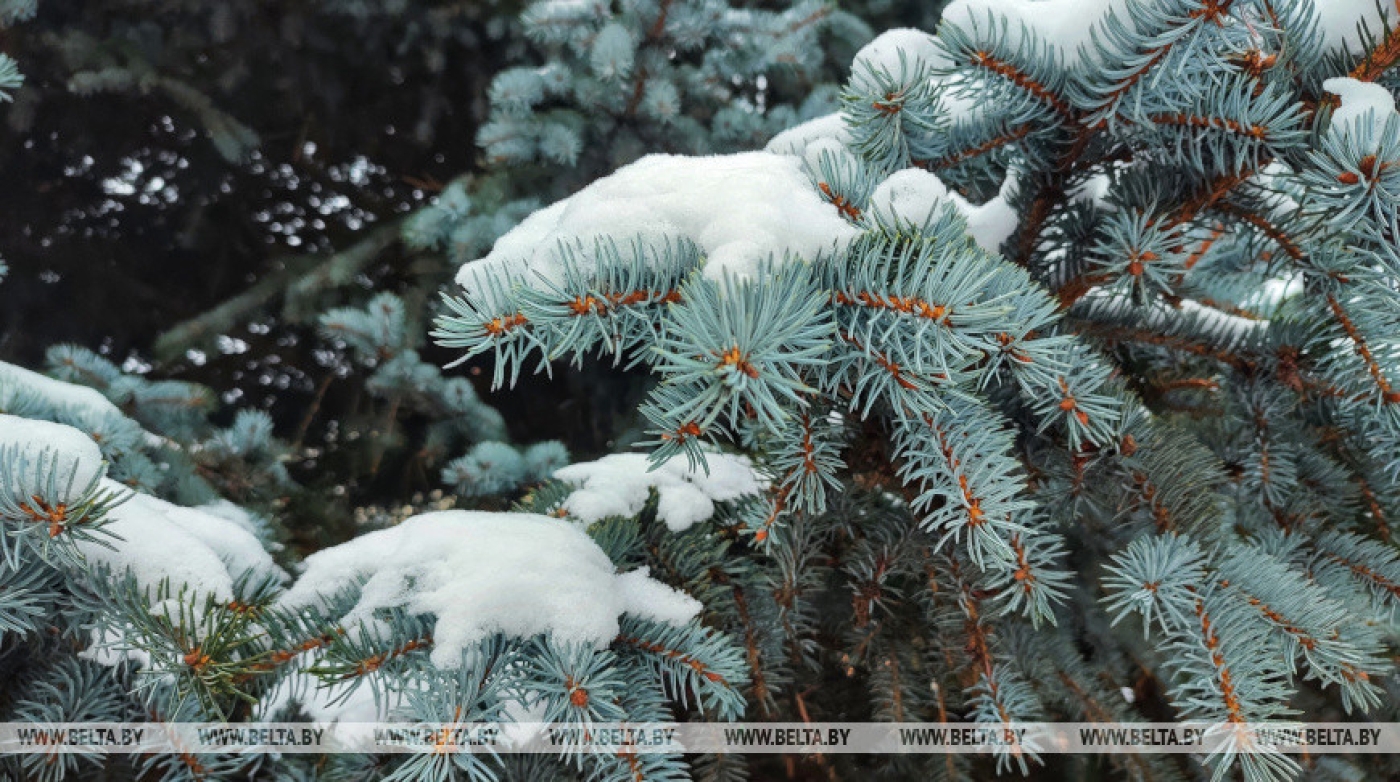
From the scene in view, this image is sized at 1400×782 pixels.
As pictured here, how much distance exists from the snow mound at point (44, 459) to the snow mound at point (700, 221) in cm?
31

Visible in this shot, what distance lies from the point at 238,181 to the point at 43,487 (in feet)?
6.17

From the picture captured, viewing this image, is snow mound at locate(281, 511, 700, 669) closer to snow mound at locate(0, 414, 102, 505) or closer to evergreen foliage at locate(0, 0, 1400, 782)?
evergreen foliage at locate(0, 0, 1400, 782)

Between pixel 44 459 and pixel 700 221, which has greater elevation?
pixel 700 221

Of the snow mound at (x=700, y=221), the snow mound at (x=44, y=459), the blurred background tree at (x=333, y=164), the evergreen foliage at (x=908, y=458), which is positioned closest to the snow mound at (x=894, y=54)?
the evergreen foliage at (x=908, y=458)

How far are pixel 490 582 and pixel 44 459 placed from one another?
0.32m

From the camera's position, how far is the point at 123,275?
2176 millimetres

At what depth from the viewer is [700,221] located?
0.64 m

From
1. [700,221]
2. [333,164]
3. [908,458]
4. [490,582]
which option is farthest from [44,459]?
[333,164]

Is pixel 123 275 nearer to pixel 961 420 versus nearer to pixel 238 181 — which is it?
pixel 238 181

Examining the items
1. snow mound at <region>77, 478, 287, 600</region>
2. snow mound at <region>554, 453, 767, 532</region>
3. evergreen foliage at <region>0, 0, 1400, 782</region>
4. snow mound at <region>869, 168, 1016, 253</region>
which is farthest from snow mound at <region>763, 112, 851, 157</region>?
snow mound at <region>77, 478, 287, 600</region>

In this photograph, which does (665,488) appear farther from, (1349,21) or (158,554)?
(1349,21)

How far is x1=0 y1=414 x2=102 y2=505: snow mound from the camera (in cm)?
60

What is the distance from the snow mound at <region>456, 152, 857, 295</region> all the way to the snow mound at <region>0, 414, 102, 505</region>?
1.01 ft

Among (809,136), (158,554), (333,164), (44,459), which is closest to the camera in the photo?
(44,459)
